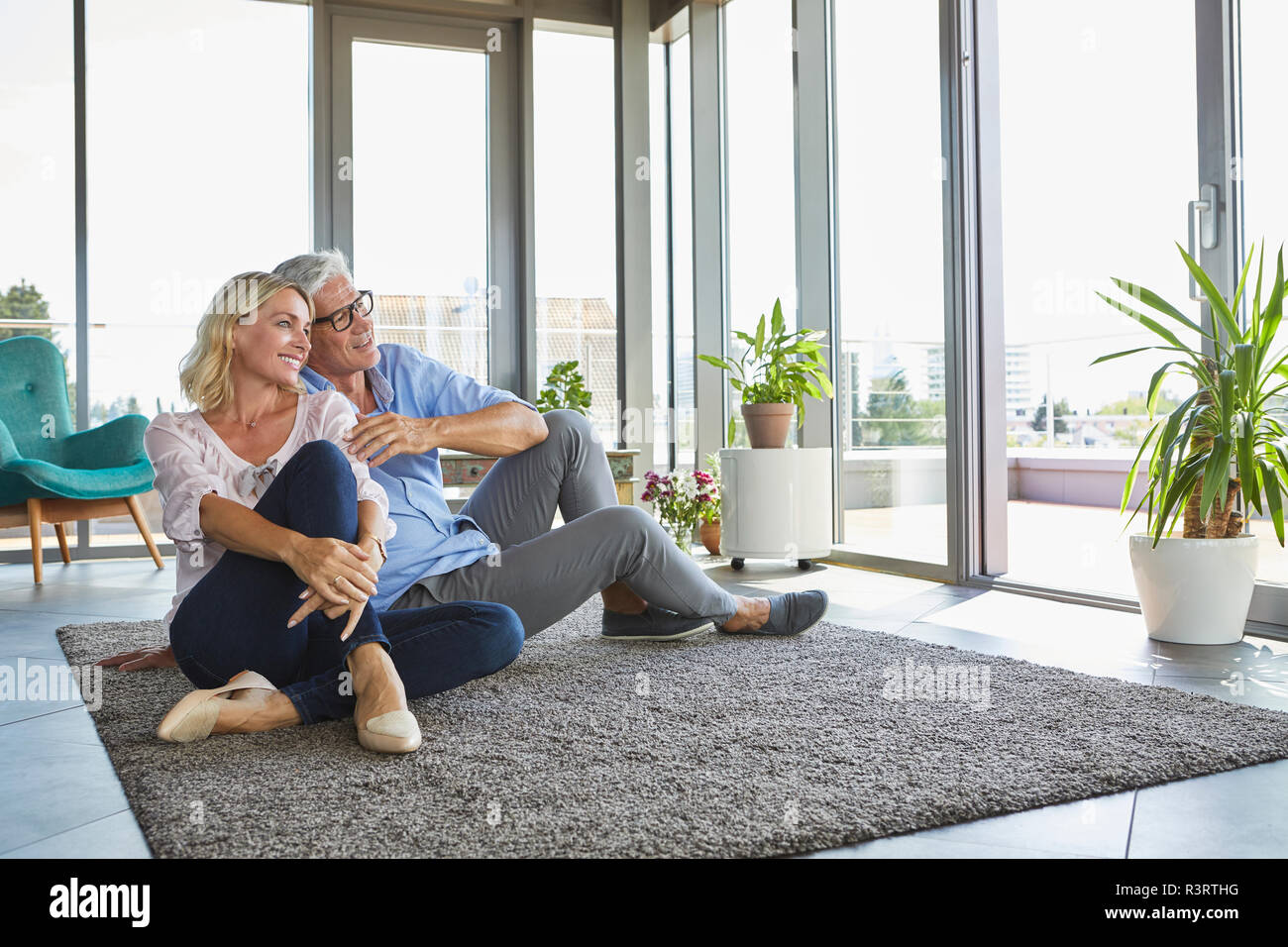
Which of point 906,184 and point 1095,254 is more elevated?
point 906,184

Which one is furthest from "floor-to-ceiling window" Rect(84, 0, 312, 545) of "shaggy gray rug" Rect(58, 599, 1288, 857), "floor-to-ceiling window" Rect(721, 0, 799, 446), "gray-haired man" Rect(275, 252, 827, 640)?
"gray-haired man" Rect(275, 252, 827, 640)

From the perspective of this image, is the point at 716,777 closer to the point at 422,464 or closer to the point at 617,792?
the point at 617,792

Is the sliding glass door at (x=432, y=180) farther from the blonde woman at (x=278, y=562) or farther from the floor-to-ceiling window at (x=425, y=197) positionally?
the blonde woman at (x=278, y=562)

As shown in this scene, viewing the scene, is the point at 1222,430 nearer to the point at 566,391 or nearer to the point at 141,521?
the point at 566,391

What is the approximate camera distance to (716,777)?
4.63 feet

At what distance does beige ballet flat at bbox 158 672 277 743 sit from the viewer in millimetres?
1578

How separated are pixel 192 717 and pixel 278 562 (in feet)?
0.88

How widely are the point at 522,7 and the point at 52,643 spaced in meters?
3.82

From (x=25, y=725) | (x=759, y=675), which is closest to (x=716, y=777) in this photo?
(x=759, y=675)

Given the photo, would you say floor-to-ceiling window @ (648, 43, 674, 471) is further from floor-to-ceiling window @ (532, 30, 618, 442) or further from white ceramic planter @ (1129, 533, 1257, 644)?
white ceramic planter @ (1129, 533, 1257, 644)

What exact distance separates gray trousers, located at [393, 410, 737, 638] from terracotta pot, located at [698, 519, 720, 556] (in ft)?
7.52

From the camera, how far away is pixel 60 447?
4.36 meters

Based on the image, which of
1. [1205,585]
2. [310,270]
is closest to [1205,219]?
[1205,585]

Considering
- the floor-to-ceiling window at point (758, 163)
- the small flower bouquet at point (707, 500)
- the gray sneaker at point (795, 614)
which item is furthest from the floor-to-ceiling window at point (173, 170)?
the gray sneaker at point (795, 614)
